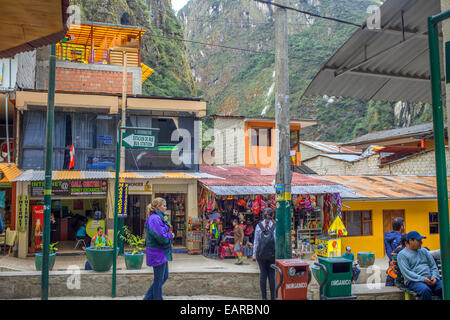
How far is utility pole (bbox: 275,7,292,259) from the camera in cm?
835

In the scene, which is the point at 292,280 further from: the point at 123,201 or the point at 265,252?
the point at 123,201

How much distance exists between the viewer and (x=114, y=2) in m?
37.8

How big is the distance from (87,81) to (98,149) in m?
3.65

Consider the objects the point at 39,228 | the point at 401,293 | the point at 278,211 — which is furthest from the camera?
the point at 39,228

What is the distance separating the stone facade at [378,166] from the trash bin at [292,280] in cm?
1527

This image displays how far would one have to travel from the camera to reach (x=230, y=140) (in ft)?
76.3

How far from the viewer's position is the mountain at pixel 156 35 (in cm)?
3584

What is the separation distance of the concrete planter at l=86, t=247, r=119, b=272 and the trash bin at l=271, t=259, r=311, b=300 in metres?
4.09

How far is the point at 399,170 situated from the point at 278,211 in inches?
630

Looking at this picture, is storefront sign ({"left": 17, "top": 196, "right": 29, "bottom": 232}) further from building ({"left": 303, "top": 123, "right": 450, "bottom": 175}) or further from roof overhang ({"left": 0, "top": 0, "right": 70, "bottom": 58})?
building ({"left": 303, "top": 123, "right": 450, "bottom": 175})

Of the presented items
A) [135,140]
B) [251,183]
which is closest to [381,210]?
[251,183]

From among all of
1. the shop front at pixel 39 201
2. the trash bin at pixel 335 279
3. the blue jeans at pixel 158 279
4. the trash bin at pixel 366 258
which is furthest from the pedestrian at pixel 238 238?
the trash bin at pixel 335 279

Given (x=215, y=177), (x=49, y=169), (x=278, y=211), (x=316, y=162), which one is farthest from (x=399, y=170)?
(x=49, y=169)
